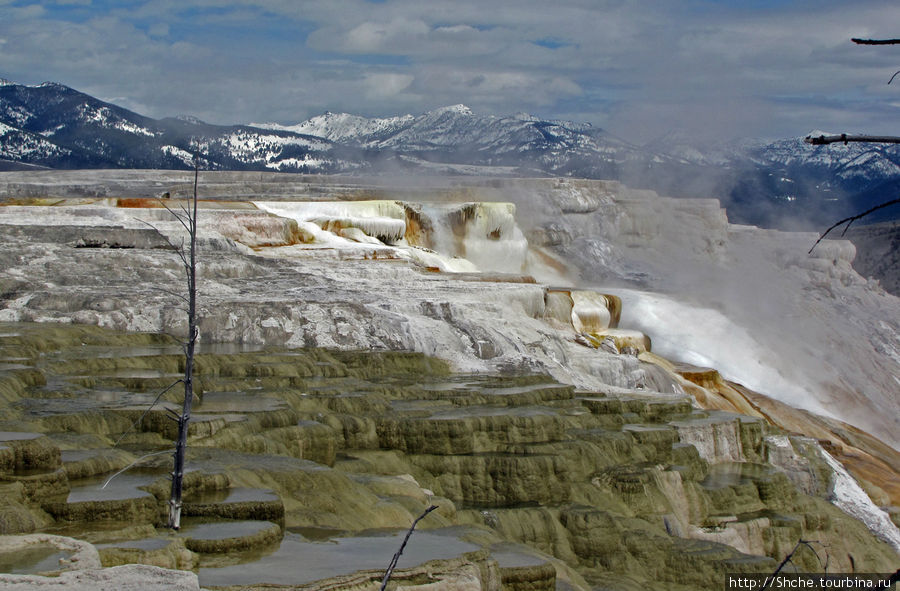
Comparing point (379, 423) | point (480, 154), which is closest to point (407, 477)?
point (379, 423)

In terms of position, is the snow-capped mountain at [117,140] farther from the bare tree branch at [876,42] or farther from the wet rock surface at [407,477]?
the bare tree branch at [876,42]

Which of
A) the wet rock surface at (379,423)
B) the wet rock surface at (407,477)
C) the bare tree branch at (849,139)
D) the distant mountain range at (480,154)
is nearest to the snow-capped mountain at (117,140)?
the distant mountain range at (480,154)

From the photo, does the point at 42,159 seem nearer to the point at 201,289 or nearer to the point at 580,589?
the point at 201,289

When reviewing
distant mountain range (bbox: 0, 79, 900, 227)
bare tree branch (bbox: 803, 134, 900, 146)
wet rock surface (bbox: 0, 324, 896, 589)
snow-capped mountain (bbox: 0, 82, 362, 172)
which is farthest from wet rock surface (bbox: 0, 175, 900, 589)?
snow-capped mountain (bbox: 0, 82, 362, 172)

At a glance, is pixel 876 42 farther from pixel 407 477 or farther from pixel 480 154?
pixel 480 154

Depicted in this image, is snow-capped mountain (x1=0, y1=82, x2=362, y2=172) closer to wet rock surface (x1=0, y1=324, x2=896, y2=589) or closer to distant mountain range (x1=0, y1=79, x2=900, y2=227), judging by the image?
distant mountain range (x1=0, y1=79, x2=900, y2=227)

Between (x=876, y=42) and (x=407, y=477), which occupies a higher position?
(x=876, y=42)

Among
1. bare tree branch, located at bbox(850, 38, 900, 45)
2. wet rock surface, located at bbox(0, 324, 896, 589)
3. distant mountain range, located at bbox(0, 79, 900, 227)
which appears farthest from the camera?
distant mountain range, located at bbox(0, 79, 900, 227)

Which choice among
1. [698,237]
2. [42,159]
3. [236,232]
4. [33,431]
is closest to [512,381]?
[33,431]

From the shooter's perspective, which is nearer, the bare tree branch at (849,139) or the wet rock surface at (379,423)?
the bare tree branch at (849,139)

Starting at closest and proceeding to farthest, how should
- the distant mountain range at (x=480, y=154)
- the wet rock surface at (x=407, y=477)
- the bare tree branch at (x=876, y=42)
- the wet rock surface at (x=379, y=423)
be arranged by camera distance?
the bare tree branch at (x=876, y=42), the wet rock surface at (x=407, y=477), the wet rock surface at (x=379, y=423), the distant mountain range at (x=480, y=154)
